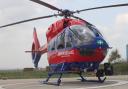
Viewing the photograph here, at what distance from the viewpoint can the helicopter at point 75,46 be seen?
24.2m

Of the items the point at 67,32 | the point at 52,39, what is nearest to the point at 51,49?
the point at 52,39

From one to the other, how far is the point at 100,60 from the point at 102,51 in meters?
0.67

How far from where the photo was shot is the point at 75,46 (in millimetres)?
24469

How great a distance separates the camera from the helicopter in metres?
24.2

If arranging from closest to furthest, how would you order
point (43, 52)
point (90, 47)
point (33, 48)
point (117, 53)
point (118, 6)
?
point (118, 6) → point (90, 47) → point (43, 52) → point (33, 48) → point (117, 53)

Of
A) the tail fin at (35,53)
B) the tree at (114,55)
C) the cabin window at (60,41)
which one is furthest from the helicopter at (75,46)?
the tree at (114,55)

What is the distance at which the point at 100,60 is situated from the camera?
24.8m

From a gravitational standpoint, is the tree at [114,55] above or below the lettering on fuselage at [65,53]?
below

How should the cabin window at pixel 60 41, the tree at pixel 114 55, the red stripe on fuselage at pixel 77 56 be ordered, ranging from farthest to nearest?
1. the tree at pixel 114 55
2. the cabin window at pixel 60 41
3. the red stripe on fuselage at pixel 77 56

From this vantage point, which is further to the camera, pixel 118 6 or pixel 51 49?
pixel 51 49

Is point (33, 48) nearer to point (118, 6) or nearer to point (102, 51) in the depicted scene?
point (102, 51)

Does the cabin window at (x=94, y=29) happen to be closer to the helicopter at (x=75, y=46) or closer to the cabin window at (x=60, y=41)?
the helicopter at (x=75, y=46)

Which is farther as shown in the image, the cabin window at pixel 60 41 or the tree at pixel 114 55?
the tree at pixel 114 55

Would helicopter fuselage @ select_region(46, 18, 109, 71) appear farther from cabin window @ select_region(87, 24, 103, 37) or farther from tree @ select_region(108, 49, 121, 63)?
tree @ select_region(108, 49, 121, 63)
